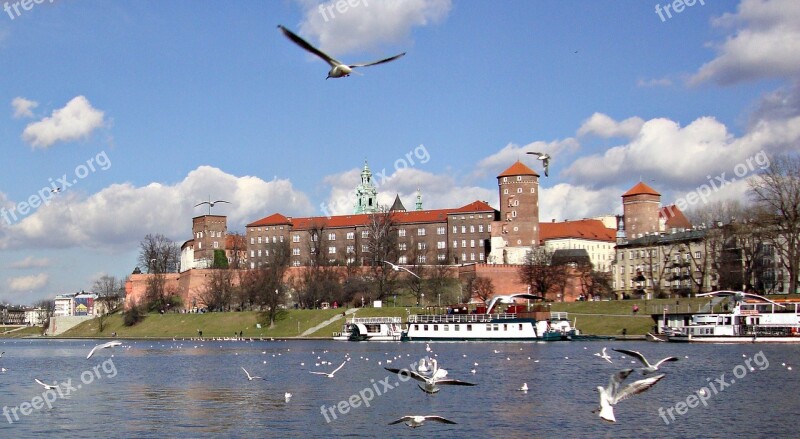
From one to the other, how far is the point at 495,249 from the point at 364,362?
90.1m

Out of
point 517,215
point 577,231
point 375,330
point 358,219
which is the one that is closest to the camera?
point 375,330

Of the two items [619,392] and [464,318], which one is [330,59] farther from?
[464,318]

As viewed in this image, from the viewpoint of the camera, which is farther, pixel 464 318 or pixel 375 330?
pixel 375 330

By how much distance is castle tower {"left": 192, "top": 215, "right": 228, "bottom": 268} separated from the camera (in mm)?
171500

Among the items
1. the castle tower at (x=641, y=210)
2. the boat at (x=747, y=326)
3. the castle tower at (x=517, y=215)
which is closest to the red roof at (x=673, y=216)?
the castle tower at (x=641, y=210)

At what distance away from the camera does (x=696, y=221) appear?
116m

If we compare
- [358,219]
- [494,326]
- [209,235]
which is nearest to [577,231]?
[358,219]

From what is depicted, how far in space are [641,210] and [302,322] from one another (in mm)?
67168

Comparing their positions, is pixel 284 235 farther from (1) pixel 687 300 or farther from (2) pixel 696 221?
(1) pixel 687 300

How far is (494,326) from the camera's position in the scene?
82688 mm

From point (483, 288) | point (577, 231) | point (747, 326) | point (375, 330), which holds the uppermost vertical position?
point (577, 231)

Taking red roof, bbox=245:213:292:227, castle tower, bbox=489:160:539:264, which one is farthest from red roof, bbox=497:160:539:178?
red roof, bbox=245:213:292:227

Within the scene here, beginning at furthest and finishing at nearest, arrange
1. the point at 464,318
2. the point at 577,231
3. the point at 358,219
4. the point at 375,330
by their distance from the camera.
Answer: the point at 358,219
the point at 577,231
the point at 375,330
the point at 464,318

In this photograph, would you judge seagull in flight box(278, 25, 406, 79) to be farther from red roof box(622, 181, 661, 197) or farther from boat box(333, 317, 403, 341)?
red roof box(622, 181, 661, 197)
